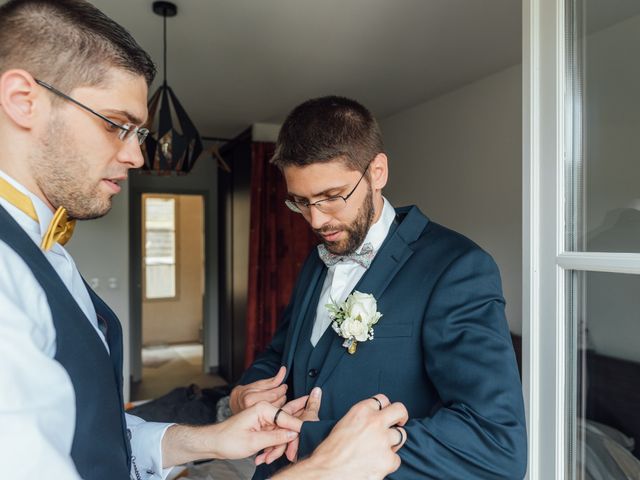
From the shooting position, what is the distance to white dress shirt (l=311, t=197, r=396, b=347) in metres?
1.41

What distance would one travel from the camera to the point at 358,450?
967 mm

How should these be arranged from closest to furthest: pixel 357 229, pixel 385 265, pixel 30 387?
pixel 30 387, pixel 385 265, pixel 357 229

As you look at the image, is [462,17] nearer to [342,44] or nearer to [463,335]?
[342,44]

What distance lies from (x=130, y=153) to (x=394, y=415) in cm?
78

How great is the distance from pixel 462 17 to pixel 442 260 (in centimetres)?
199

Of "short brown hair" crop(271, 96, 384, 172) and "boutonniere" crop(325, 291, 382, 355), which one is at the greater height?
"short brown hair" crop(271, 96, 384, 172)

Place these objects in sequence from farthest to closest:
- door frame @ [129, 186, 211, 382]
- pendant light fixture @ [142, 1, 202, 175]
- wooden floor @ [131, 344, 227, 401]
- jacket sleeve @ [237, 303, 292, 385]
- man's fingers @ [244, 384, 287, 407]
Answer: door frame @ [129, 186, 211, 382] → wooden floor @ [131, 344, 227, 401] → pendant light fixture @ [142, 1, 202, 175] → jacket sleeve @ [237, 303, 292, 385] → man's fingers @ [244, 384, 287, 407]

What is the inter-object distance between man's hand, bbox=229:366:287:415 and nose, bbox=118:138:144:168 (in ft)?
2.29

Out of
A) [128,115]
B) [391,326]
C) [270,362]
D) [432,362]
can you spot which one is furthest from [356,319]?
[128,115]

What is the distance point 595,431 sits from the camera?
1314mm

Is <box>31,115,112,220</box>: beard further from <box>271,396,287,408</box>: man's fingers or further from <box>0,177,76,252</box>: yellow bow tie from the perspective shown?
<box>271,396,287,408</box>: man's fingers

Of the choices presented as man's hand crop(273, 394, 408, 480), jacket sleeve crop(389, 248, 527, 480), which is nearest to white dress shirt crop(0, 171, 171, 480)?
man's hand crop(273, 394, 408, 480)

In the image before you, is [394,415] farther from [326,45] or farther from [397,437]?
[326,45]

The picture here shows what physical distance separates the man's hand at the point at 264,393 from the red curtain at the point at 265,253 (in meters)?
3.77
